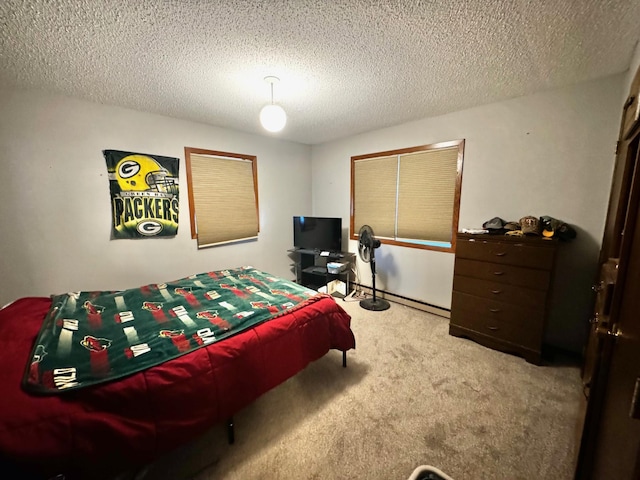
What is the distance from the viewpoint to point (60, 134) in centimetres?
227

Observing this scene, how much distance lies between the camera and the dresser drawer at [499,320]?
2.11 meters

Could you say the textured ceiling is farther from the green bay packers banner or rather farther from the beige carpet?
the beige carpet

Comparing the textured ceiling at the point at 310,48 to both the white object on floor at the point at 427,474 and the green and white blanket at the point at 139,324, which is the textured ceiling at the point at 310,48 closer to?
the green and white blanket at the point at 139,324

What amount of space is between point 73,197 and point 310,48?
2619 millimetres

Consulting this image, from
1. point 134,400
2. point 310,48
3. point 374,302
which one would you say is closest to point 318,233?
point 374,302

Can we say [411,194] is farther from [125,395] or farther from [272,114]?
[125,395]

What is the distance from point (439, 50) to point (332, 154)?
8.36 feet

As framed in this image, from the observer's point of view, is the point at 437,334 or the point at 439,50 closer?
the point at 439,50

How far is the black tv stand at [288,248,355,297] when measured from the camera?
3795 mm

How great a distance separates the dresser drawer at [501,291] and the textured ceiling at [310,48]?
1.77 m

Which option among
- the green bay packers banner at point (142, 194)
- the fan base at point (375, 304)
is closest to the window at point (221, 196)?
the green bay packers banner at point (142, 194)

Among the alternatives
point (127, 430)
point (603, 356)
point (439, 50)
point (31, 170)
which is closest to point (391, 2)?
point (439, 50)

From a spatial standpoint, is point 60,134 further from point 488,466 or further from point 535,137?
point 535,137

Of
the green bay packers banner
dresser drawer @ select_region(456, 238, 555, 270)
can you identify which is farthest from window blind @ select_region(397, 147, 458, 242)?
the green bay packers banner
